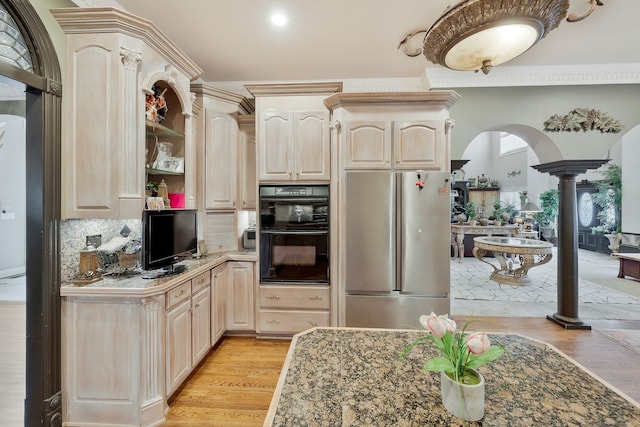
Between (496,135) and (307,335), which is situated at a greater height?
(496,135)

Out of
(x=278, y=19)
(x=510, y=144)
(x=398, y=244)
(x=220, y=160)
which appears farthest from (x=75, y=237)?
(x=510, y=144)

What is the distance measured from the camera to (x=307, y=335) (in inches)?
54.9

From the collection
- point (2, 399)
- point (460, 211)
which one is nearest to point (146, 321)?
point (2, 399)

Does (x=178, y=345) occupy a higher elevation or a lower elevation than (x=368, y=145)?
lower

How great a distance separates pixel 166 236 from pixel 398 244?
2088 mm

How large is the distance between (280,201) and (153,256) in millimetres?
1296

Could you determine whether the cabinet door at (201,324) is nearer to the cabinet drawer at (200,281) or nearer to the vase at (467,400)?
the cabinet drawer at (200,281)

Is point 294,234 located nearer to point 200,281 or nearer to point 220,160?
point 200,281

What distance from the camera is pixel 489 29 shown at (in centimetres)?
105

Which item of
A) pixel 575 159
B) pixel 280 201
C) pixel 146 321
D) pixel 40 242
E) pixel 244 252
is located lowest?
pixel 146 321

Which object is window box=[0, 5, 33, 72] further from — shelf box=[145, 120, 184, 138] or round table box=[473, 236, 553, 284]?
round table box=[473, 236, 553, 284]

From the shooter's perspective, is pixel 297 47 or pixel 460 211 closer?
pixel 297 47

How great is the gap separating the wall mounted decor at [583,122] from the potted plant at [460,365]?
3.56 metres

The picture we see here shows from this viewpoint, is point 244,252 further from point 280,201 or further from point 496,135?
point 496,135
